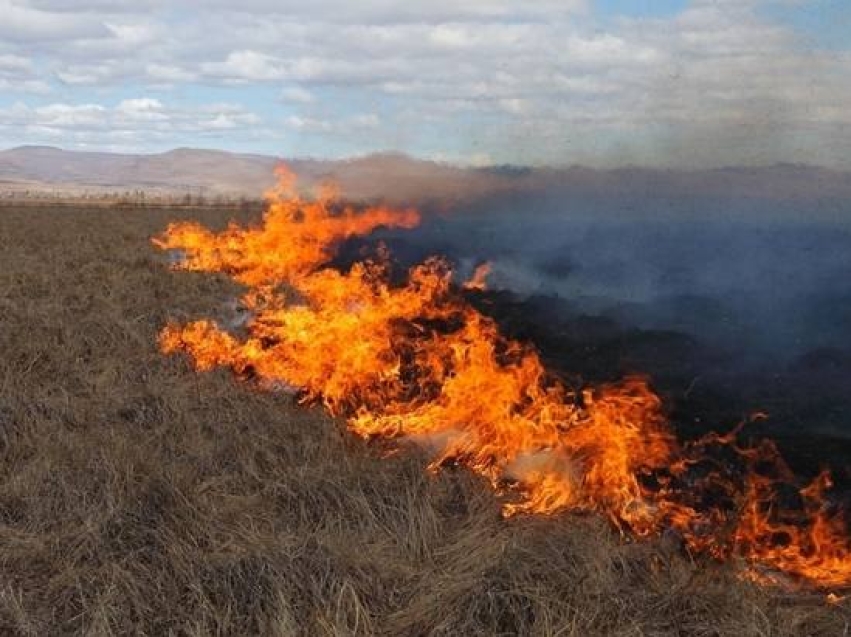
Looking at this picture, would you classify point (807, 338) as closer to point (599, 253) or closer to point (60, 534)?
point (599, 253)

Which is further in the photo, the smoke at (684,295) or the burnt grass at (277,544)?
the smoke at (684,295)

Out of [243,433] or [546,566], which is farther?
[243,433]

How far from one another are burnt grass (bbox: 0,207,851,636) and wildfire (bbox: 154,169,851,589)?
34cm

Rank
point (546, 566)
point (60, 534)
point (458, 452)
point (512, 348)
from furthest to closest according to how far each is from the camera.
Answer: point (512, 348), point (458, 452), point (60, 534), point (546, 566)

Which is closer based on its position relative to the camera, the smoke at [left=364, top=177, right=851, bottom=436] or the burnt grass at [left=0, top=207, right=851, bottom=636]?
the burnt grass at [left=0, top=207, right=851, bottom=636]

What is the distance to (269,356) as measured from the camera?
9359 millimetres

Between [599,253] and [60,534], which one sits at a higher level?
[599,253]

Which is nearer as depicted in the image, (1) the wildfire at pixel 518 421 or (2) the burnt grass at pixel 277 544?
(2) the burnt grass at pixel 277 544

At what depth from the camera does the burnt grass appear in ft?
14.0

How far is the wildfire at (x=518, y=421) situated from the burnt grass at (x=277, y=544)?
34 cm

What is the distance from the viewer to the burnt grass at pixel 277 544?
4.26 meters

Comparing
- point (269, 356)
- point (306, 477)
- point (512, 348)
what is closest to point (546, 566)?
point (306, 477)

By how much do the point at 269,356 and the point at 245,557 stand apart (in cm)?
490

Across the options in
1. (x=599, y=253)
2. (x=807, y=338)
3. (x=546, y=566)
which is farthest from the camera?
(x=599, y=253)
